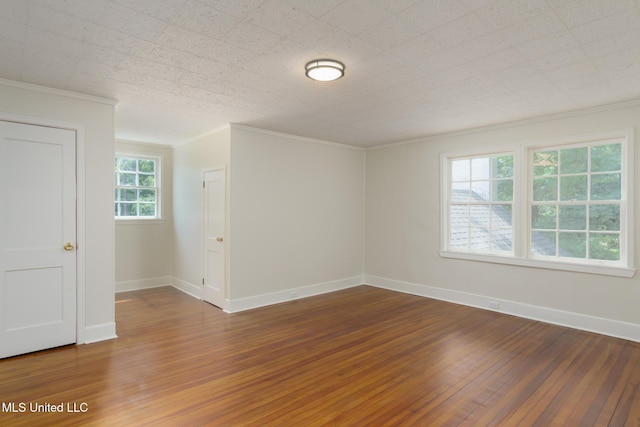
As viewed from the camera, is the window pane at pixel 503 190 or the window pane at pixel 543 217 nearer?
the window pane at pixel 543 217

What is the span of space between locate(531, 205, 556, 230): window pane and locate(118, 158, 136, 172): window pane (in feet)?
20.8

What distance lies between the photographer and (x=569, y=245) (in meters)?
4.27

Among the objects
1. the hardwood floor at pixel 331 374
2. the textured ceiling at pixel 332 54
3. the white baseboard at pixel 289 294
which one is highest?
the textured ceiling at pixel 332 54

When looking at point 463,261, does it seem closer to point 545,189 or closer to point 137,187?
point 545,189

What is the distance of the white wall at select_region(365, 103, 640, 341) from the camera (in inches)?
153

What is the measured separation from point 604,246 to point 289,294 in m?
4.13

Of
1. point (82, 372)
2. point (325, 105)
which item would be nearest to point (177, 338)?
point (82, 372)

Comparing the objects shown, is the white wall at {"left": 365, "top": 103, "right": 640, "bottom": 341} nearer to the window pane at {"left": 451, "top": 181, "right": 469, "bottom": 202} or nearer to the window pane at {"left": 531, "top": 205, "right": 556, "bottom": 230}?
the window pane at {"left": 451, "top": 181, "right": 469, "bottom": 202}

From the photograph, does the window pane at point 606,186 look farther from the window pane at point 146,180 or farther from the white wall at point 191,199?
the window pane at point 146,180

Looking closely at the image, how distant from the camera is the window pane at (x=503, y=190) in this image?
478 centimetres

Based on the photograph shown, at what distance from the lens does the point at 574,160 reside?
4.23 metres

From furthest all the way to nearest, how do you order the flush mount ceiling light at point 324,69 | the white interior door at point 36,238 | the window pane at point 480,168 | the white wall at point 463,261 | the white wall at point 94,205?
the window pane at point 480,168 < the white wall at point 463,261 < the white wall at point 94,205 < the white interior door at point 36,238 < the flush mount ceiling light at point 324,69

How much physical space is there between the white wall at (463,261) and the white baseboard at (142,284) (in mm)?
3780

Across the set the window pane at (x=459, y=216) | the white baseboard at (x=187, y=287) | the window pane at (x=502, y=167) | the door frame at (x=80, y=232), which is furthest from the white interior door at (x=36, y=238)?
the window pane at (x=502, y=167)
